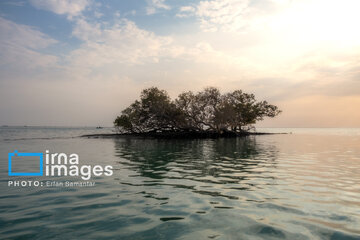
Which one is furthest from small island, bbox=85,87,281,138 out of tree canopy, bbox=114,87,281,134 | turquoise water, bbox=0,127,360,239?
turquoise water, bbox=0,127,360,239

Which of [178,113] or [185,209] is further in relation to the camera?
[178,113]

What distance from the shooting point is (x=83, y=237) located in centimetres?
472

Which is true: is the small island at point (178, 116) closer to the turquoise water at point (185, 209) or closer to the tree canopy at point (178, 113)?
the tree canopy at point (178, 113)

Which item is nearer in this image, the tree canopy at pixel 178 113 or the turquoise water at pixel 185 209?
the turquoise water at pixel 185 209

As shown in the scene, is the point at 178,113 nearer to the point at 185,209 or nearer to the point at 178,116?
the point at 178,116

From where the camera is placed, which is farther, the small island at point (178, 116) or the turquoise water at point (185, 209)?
the small island at point (178, 116)

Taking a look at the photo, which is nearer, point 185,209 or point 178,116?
point 185,209

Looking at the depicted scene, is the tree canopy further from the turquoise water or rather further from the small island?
the turquoise water

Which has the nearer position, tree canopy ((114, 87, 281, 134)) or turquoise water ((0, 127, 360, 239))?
turquoise water ((0, 127, 360, 239))

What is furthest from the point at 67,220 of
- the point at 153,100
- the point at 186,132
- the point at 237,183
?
the point at 153,100

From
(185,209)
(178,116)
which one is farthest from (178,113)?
(185,209)

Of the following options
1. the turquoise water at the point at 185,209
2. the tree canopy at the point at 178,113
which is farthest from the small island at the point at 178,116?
the turquoise water at the point at 185,209

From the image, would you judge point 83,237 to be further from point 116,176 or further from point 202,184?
point 116,176

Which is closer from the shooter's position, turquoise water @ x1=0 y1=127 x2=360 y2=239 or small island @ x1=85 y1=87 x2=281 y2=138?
turquoise water @ x1=0 y1=127 x2=360 y2=239
